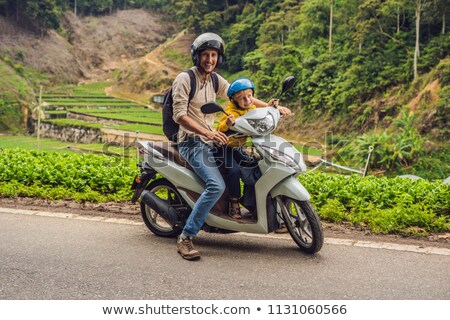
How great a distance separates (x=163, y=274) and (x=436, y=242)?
88.8 inches

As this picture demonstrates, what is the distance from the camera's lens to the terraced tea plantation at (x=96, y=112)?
40.1 m

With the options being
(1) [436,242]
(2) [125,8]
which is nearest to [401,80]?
(1) [436,242]

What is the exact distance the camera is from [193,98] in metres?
4.34

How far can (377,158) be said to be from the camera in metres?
23.2

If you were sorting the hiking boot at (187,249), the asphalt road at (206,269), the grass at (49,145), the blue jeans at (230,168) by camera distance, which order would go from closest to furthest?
1. the asphalt road at (206,269)
2. the hiking boot at (187,249)
3. the blue jeans at (230,168)
4. the grass at (49,145)

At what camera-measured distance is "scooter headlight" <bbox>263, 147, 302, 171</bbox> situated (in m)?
4.04

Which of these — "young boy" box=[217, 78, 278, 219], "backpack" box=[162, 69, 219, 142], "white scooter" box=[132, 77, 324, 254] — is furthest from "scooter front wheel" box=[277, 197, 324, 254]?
"backpack" box=[162, 69, 219, 142]

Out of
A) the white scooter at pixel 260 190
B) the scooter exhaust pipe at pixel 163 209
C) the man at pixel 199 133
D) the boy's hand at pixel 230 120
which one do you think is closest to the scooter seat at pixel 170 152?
the white scooter at pixel 260 190

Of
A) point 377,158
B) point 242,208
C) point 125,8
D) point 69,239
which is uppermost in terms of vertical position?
point 125,8

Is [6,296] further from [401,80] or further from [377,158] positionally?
[401,80]

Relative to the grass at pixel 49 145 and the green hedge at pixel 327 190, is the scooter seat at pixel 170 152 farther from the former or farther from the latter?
the grass at pixel 49 145

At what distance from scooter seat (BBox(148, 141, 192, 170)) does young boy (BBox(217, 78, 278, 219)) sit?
12.9 inches

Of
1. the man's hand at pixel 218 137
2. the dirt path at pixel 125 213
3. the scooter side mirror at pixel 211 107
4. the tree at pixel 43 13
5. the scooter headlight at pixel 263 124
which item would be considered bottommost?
the dirt path at pixel 125 213

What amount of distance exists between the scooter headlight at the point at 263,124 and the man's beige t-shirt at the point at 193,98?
0.46 m
